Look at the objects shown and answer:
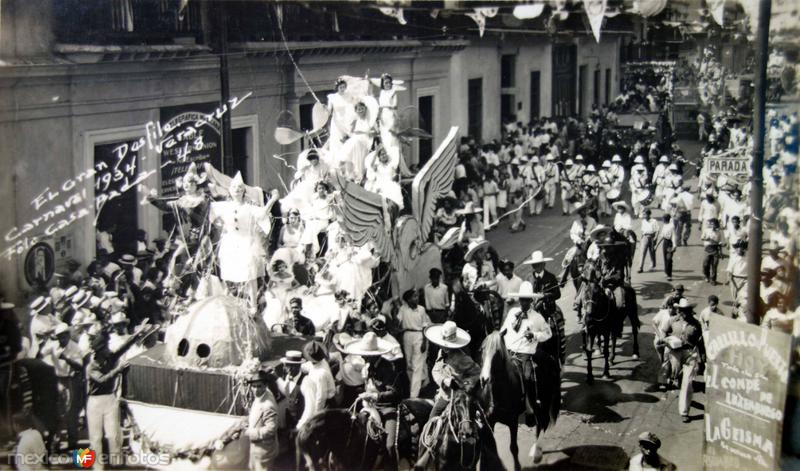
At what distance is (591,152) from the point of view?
15555 millimetres

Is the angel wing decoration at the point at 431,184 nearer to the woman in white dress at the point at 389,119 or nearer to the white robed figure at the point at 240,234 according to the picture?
the woman in white dress at the point at 389,119

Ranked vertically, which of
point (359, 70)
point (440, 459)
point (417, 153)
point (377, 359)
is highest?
point (359, 70)

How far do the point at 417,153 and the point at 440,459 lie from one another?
29.7 feet

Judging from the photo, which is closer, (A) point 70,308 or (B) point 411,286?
(A) point 70,308

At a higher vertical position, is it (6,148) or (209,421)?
(6,148)

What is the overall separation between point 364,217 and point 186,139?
274cm

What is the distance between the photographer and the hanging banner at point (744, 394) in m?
8.97

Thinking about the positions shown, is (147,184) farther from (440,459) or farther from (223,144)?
(440,459)

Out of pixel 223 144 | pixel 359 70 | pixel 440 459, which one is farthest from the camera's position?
pixel 359 70

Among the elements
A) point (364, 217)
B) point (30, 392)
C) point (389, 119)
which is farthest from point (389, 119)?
point (30, 392)

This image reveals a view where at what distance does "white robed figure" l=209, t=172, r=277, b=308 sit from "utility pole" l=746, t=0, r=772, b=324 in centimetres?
533

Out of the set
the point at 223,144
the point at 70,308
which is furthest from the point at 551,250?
the point at 70,308

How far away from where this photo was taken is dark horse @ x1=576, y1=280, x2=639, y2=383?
39.3 ft

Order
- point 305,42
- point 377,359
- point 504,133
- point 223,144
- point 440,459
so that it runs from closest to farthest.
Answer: point 440,459 < point 377,359 < point 223,144 < point 305,42 < point 504,133
